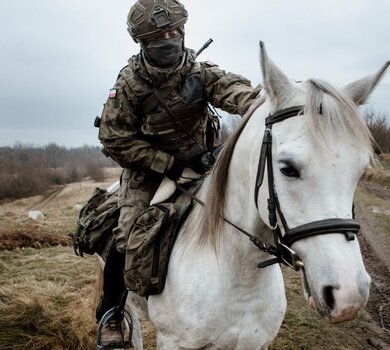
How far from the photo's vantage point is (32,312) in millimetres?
5211

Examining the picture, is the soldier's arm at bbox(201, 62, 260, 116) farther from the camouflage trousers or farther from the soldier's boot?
the soldier's boot

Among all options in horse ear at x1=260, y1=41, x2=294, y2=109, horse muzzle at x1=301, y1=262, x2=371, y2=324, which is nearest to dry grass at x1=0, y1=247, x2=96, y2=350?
horse muzzle at x1=301, y1=262, x2=371, y2=324

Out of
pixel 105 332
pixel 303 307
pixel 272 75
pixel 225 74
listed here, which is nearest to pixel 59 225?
pixel 303 307

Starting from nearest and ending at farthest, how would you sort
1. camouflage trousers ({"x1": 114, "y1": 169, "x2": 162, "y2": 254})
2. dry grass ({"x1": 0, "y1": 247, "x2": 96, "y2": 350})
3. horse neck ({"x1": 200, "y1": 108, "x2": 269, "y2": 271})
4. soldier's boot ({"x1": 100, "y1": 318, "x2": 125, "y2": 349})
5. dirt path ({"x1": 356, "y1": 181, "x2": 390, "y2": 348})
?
horse neck ({"x1": 200, "y1": 108, "x2": 269, "y2": 271}) < camouflage trousers ({"x1": 114, "y1": 169, "x2": 162, "y2": 254}) < soldier's boot ({"x1": 100, "y1": 318, "x2": 125, "y2": 349}) < dry grass ({"x1": 0, "y1": 247, "x2": 96, "y2": 350}) < dirt path ({"x1": 356, "y1": 181, "x2": 390, "y2": 348})

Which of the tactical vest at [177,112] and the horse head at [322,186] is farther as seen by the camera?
the tactical vest at [177,112]

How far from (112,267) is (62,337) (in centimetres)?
203

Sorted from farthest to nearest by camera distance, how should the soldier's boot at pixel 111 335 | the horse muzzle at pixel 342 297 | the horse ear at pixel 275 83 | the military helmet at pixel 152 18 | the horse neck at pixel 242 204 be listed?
the soldier's boot at pixel 111 335
the military helmet at pixel 152 18
the horse neck at pixel 242 204
the horse ear at pixel 275 83
the horse muzzle at pixel 342 297

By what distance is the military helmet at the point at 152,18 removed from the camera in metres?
2.84

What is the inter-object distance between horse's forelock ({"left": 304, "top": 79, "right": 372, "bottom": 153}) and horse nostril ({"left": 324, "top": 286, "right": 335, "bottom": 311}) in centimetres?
65

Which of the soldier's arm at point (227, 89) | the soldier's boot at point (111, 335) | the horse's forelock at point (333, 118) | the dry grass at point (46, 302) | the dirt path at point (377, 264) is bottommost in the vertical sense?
the dirt path at point (377, 264)

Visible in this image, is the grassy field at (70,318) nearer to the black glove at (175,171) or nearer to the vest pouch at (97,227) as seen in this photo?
the vest pouch at (97,227)

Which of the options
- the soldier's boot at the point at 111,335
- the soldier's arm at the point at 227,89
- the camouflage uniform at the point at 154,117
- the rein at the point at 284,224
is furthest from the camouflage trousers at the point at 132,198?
the rein at the point at 284,224

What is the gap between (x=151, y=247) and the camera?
277 cm

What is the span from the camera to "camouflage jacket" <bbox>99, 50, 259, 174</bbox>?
298cm
